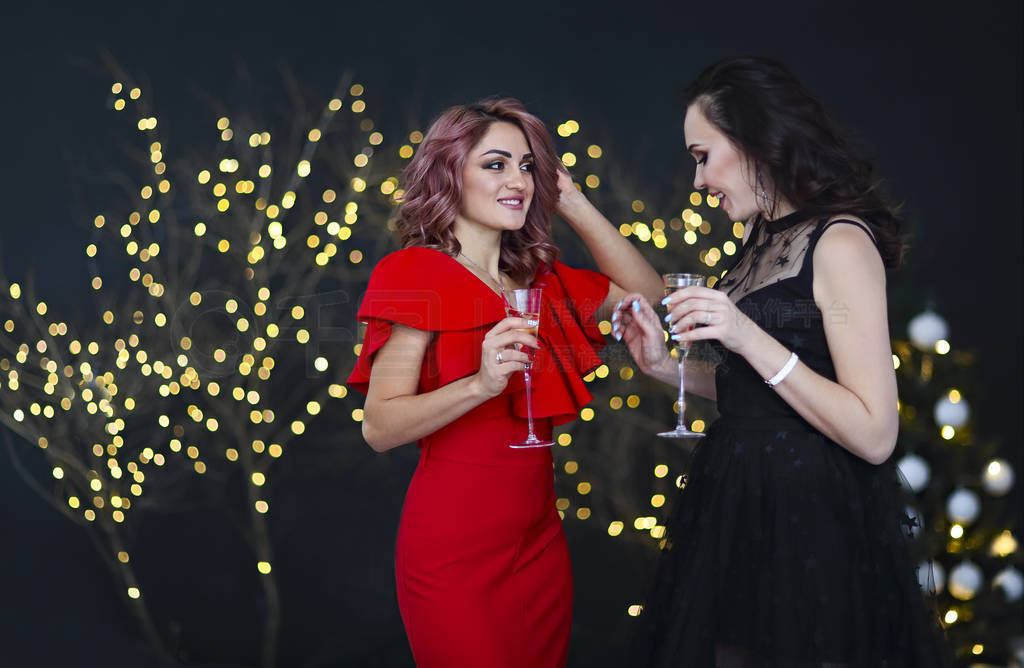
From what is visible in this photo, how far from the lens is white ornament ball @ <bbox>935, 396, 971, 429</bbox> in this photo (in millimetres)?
3059

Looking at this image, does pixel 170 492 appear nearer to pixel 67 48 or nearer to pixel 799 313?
pixel 67 48

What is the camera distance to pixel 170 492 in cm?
423

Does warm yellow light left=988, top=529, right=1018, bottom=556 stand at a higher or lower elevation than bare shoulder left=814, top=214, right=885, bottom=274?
lower

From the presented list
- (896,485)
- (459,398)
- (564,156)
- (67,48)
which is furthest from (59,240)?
(896,485)

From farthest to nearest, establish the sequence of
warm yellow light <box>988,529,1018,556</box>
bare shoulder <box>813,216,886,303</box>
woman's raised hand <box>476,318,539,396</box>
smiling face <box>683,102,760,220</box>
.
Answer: warm yellow light <box>988,529,1018,556</box> < smiling face <box>683,102,760,220</box> < woman's raised hand <box>476,318,539,396</box> < bare shoulder <box>813,216,886,303</box>

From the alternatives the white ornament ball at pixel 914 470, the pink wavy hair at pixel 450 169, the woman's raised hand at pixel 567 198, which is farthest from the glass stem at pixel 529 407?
the white ornament ball at pixel 914 470

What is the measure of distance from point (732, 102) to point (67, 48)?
3717 millimetres

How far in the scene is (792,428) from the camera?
6.05 ft

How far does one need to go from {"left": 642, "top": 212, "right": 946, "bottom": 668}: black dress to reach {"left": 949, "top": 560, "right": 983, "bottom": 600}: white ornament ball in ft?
4.79

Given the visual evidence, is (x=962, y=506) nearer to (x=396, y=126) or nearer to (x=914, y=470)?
(x=914, y=470)

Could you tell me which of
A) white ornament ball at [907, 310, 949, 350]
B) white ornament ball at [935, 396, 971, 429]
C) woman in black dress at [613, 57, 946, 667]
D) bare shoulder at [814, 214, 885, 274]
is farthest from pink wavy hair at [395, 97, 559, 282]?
white ornament ball at [935, 396, 971, 429]

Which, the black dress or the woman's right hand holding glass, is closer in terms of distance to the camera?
the black dress

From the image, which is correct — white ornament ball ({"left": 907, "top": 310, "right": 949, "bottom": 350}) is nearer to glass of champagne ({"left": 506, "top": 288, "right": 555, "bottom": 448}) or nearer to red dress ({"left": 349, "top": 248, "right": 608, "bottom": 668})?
red dress ({"left": 349, "top": 248, "right": 608, "bottom": 668})

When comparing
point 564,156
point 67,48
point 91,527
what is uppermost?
point 67,48
